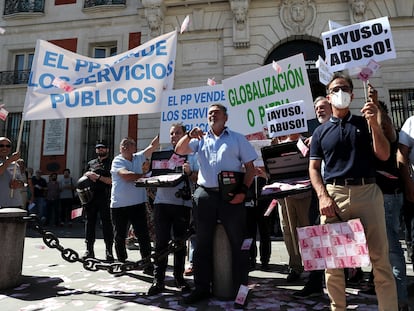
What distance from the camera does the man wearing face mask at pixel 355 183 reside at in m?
2.59

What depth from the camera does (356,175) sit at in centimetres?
265

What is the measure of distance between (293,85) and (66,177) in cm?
929

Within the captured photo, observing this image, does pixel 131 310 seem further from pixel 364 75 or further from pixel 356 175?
pixel 364 75

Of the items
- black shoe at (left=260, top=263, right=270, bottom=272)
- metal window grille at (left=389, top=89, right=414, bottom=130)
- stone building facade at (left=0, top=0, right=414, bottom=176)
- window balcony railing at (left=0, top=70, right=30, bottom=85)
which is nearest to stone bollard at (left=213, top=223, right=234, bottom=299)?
black shoe at (left=260, top=263, right=270, bottom=272)

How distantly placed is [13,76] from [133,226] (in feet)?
40.9

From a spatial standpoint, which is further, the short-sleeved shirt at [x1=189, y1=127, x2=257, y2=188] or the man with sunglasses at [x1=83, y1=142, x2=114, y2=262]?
the man with sunglasses at [x1=83, y1=142, x2=114, y2=262]

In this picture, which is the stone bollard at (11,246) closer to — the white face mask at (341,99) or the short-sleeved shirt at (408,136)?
the white face mask at (341,99)

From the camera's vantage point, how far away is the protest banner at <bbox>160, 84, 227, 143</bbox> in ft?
18.2

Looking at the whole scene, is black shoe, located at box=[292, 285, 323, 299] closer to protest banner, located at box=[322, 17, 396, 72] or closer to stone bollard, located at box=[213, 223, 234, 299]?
stone bollard, located at box=[213, 223, 234, 299]

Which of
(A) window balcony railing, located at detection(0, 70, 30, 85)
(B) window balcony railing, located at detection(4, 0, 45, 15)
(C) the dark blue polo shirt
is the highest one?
(B) window balcony railing, located at detection(4, 0, 45, 15)

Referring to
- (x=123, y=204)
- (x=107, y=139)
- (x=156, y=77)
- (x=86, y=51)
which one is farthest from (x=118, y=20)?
(x=123, y=204)

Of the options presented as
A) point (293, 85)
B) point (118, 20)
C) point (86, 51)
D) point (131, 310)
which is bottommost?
point (131, 310)

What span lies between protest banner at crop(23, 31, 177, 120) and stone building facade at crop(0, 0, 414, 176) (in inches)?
288

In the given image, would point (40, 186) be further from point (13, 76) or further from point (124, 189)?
point (124, 189)
